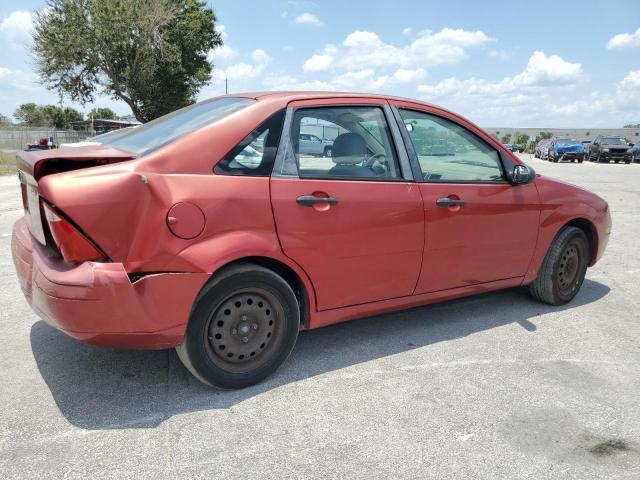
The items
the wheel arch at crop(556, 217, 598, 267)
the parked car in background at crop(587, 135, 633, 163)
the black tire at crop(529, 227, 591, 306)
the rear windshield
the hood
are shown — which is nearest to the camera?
the hood

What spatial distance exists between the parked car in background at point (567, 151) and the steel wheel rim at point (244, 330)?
120 feet

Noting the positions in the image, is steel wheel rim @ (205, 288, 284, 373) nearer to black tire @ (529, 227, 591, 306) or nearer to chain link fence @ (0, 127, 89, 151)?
black tire @ (529, 227, 591, 306)

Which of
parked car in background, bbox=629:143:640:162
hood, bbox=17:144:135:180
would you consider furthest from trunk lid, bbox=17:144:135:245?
parked car in background, bbox=629:143:640:162

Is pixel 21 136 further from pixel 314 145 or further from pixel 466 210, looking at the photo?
pixel 466 210

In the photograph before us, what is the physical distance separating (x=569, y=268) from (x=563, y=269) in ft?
0.33

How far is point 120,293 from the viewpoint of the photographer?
106 inches

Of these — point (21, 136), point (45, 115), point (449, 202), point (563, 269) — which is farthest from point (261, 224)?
point (45, 115)

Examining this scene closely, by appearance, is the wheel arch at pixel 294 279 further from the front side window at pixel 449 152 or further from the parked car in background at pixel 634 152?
the parked car in background at pixel 634 152

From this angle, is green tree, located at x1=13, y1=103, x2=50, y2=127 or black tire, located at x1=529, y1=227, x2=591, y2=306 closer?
black tire, located at x1=529, y1=227, x2=591, y2=306

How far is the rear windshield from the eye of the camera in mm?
3107

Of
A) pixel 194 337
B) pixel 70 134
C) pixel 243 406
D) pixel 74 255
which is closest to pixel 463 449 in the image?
pixel 243 406

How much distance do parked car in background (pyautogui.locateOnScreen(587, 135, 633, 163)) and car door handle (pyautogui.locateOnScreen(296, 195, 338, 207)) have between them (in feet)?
121

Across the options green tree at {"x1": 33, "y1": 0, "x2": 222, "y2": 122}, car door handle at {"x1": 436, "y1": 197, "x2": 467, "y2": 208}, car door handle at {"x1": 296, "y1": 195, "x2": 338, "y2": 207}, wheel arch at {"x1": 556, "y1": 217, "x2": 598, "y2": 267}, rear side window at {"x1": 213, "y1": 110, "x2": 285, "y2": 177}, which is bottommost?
wheel arch at {"x1": 556, "y1": 217, "x2": 598, "y2": 267}

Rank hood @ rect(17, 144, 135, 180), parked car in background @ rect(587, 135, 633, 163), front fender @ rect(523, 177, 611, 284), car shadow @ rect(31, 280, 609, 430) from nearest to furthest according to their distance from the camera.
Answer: hood @ rect(17, 144, 135, 180) → car shadow @ rect(31, 280, 609, 430) → front fender @ rect(523, 177, 611, 284) → parked car in background @ rect(587, 135, 633, 163)
